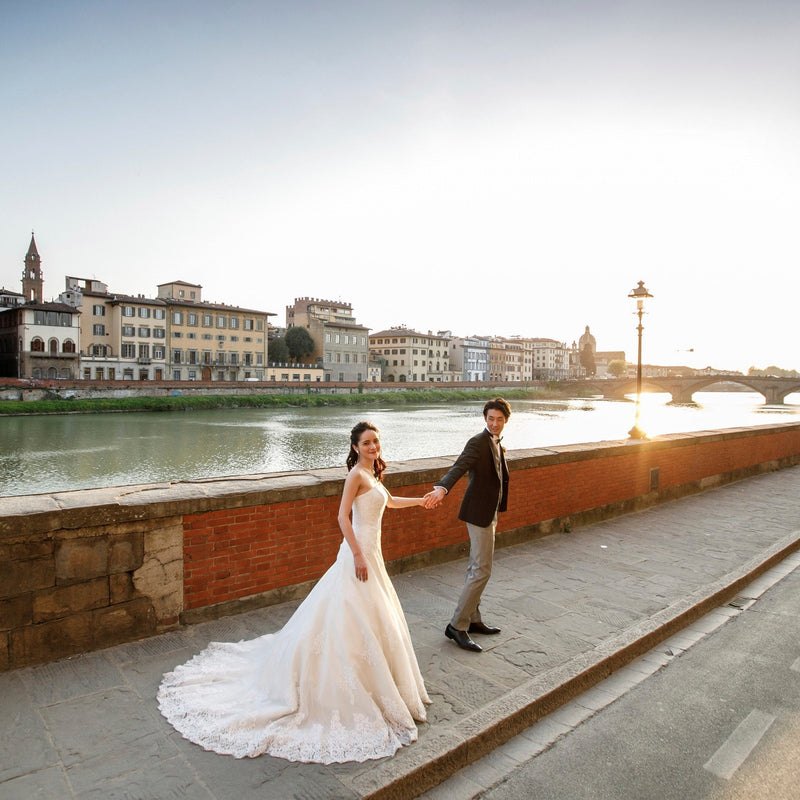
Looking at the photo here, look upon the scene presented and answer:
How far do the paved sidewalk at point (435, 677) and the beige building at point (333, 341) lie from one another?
66.8 m

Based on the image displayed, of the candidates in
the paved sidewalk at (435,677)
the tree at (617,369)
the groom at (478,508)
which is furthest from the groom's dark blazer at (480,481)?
the tree at (617,369)

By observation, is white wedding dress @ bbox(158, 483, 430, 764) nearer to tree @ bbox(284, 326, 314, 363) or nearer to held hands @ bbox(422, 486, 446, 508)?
held hands @ bbox(422, 486, 446, 508)

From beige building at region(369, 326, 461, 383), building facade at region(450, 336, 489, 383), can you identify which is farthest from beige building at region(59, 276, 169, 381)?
building facade at region(450, 336, 489, 383)

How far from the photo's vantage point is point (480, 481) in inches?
141

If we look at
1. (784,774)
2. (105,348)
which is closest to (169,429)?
(105,348)

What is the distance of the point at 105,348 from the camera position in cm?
5728

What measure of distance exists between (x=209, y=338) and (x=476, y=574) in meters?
64.4

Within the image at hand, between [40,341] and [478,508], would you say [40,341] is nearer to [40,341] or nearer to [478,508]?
[40,341]

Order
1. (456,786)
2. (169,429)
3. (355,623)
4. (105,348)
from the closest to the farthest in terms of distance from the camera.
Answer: (456,786) → (355,623) → (169,429) → (105,348)

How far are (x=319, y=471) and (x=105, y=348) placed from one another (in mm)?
59599

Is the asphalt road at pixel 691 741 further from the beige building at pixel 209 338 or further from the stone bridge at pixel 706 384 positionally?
the beige building at pixel 209 338

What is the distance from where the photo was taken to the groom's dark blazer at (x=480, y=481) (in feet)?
11.6

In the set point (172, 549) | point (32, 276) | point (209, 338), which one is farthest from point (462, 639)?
point (32, 276)

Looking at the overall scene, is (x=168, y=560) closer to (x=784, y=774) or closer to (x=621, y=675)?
(x=621, y=675)
